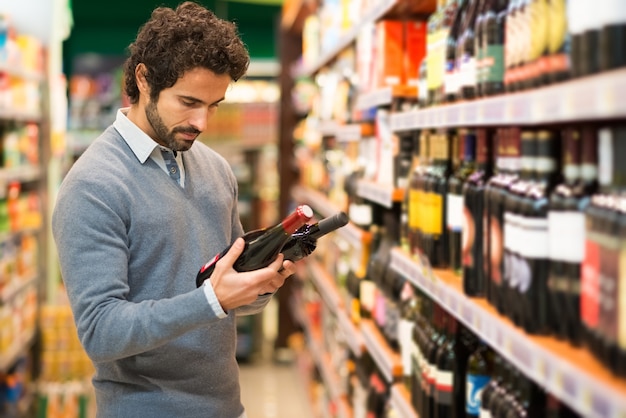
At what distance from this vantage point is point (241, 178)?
26.7 feet

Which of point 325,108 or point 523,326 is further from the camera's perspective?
point 325,108

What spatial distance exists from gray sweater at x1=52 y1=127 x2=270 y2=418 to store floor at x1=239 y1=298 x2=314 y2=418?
3.92 metres

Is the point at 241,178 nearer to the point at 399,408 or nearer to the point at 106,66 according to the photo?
the point at 106,66

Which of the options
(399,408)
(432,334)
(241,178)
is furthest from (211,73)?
(241,178)

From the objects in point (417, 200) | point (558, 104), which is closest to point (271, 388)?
point (417, 200)

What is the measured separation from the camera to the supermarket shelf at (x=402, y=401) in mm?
2669

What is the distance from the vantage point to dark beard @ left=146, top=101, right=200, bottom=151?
88.2 inches

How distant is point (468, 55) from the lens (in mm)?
2111

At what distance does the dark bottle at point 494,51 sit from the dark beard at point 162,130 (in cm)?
80

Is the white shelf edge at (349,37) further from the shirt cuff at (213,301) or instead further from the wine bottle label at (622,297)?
the wine bottle label at (622,297)

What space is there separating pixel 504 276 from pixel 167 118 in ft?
3.30

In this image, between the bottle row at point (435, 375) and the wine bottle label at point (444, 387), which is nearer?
the bottle row at point (435, 375)

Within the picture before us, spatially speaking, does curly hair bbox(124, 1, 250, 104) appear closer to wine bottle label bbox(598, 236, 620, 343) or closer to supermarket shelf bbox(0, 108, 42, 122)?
wine bottle label bbox(598, 236, 620, 343)

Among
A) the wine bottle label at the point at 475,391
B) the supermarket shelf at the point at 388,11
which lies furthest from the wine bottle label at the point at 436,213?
the supermarket shelf at the point at 388,11
